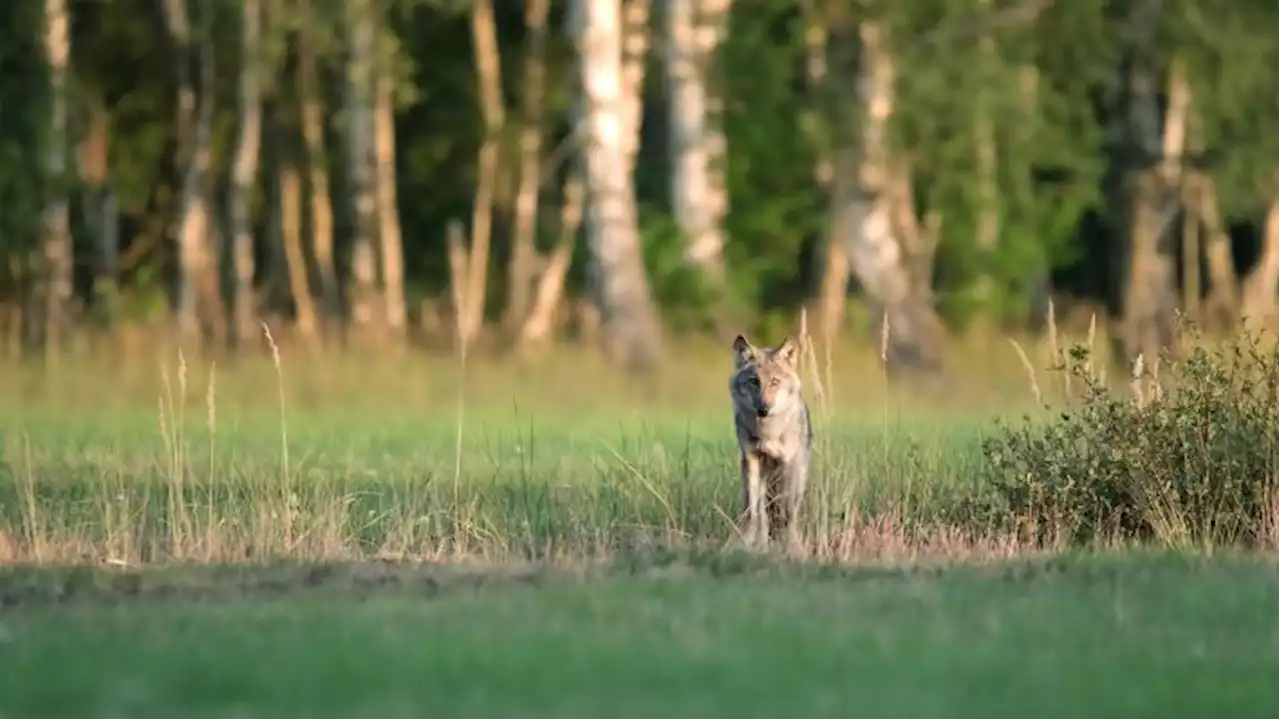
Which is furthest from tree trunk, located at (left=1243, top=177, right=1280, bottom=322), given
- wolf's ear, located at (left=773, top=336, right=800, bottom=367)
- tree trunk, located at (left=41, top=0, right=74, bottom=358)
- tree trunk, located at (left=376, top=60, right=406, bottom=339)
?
wolf's ear, located at (left=773, top=336, right=800, bottom=367)

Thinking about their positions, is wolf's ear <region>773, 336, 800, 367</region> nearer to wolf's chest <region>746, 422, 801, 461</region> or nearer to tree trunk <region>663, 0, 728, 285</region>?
wolf's chest <region>746, 422, 801, 461</region>

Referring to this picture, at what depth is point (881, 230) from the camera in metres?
32.6

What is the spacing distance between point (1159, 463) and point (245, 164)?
881 inches

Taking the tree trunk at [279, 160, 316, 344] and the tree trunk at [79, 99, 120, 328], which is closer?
the tree trunk at [279, 160, 316, 344]

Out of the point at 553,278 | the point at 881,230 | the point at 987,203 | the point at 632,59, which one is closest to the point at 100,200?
the point at 553,278

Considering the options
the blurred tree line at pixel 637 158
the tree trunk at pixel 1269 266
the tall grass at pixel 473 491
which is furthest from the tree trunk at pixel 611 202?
the tree trunk at pixel 1269 266

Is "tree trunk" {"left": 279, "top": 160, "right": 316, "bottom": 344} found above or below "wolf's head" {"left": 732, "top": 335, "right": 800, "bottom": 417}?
above

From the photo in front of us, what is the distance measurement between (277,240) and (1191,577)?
32471 mm

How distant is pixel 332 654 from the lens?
10.7 metres

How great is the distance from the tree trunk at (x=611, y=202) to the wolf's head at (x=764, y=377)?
13117mm

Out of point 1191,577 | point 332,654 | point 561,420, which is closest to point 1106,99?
point 561,420

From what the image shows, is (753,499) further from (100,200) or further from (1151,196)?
(100,200)

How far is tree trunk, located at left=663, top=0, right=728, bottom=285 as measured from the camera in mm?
32344

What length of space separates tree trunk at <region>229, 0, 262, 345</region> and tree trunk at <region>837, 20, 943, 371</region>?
28.1 feet
